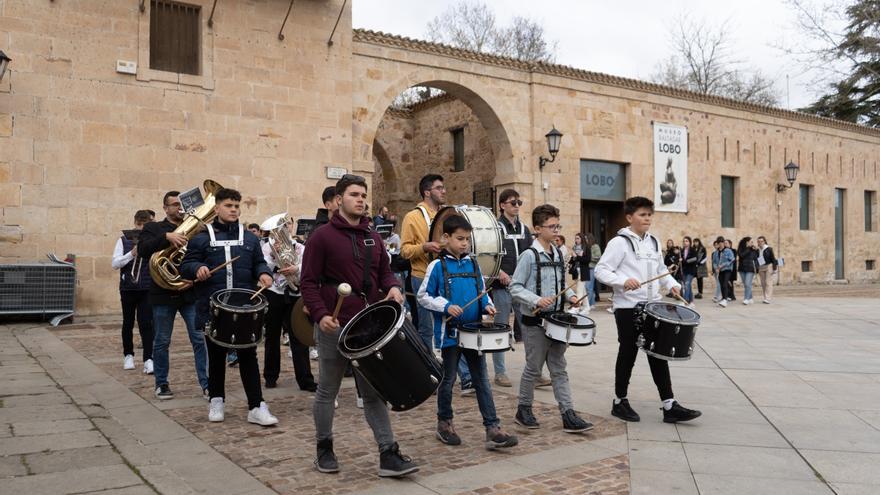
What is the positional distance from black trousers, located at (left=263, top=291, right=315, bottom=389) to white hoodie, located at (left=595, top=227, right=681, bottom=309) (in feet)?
9.32

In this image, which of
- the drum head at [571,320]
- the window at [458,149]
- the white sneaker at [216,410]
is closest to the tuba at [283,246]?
the white sneaker at [216,410]

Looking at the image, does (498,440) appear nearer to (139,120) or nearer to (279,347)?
(279,347)

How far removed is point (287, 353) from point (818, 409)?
594 centimetres

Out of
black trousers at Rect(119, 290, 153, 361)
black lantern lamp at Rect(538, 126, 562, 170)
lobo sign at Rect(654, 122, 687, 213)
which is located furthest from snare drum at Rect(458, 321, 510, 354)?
lobo sign at Rect(654, 122, 687, 213)

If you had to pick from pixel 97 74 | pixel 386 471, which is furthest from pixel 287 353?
pixel 97 74

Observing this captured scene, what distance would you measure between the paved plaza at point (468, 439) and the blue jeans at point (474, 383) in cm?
22

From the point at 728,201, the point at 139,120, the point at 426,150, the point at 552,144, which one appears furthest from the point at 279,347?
the point at 728,201

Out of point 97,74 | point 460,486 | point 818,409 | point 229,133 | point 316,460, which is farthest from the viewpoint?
point 229,133

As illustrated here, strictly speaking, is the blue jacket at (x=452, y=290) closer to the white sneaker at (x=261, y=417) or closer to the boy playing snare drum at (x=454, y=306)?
the boy playing snare drum at (x=454, y=306)

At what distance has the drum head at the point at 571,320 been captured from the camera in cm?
481

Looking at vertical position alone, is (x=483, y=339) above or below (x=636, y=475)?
above

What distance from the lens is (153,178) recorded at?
1228 centimetres

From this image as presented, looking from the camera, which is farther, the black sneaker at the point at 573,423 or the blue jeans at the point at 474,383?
the black sneaker at the point at 573,423

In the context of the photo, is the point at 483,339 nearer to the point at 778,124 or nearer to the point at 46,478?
the point at 46,478
